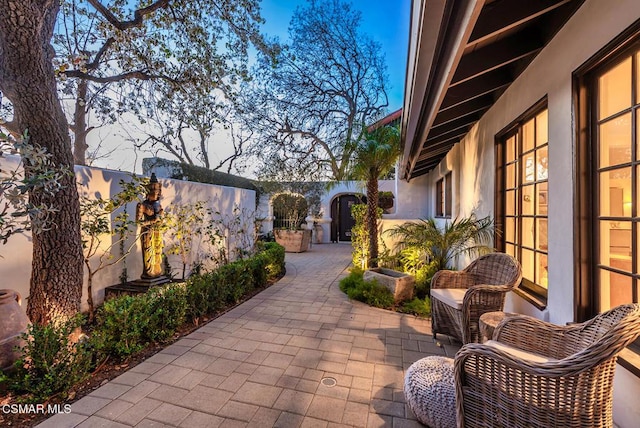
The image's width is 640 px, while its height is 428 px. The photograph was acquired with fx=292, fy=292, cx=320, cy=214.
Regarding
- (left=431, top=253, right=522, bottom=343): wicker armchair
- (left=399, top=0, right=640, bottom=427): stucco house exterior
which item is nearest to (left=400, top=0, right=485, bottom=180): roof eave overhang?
(left=399, top=0, right=640, bottom=427): stucco house exterior

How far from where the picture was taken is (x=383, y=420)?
6.79 ft

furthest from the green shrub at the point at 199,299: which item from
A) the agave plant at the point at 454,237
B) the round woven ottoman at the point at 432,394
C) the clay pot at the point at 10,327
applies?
the agave plant at the point at 454,237

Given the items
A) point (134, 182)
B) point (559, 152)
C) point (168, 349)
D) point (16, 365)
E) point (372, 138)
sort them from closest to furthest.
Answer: point (16, 365) < point (559, 152) < point (168, 349) < point (134, 182) < point (372, 138)

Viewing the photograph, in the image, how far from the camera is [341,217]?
47.5ft

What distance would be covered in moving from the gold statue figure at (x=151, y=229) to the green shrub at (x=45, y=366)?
6.93 feet

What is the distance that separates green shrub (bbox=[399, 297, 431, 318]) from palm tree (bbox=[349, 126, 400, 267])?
1.39 m

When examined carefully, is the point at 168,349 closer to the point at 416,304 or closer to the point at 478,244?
the point at 416,304

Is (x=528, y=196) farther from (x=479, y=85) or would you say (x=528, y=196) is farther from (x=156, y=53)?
(x=156, y=53)

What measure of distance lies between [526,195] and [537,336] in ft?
5.94

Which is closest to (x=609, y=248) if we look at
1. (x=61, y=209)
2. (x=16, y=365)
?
(x=16, y=365)

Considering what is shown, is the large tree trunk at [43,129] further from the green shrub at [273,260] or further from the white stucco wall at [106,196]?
the green shrub at [273,260]

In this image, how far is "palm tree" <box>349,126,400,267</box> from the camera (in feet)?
18.2

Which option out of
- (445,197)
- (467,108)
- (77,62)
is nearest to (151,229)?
(77,62)

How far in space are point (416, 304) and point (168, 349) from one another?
344cm
